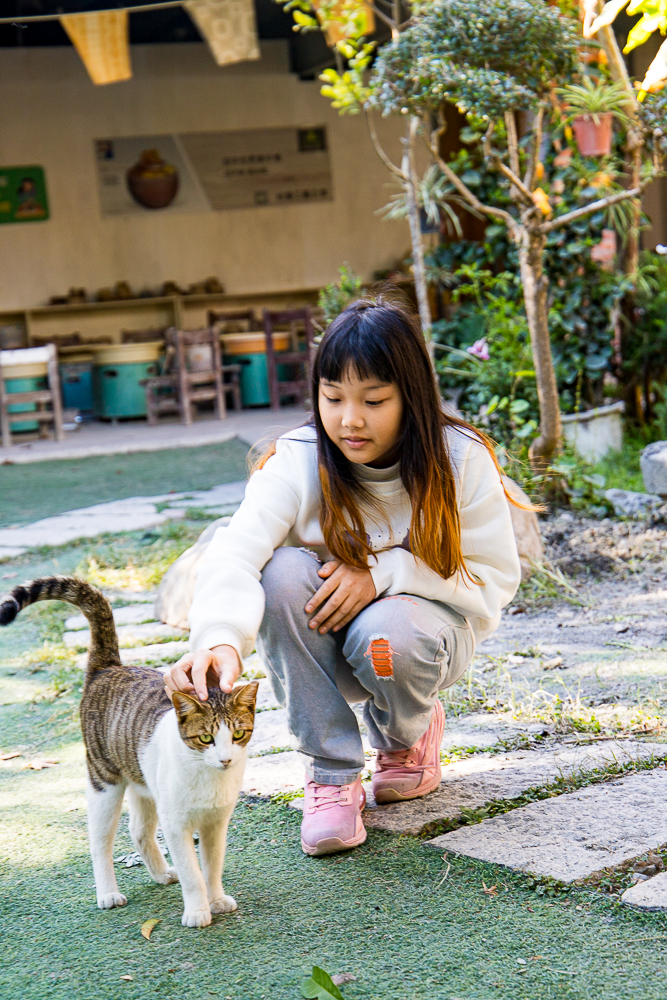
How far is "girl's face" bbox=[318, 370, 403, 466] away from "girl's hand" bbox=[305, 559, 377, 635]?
0.21m

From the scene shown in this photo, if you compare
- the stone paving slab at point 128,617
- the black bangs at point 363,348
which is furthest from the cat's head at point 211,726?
the stone paving slab at point 128,617

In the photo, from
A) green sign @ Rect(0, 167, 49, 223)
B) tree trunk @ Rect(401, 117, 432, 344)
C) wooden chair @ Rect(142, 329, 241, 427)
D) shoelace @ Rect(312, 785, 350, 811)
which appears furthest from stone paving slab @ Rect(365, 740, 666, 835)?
green sign @ Rect(0, 167, 49, 223)

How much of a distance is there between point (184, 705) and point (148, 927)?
15.7 inches

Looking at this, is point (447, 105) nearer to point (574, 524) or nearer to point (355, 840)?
point (574, 524)

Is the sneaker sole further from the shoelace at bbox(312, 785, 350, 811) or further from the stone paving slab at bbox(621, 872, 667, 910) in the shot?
the stone paving slab at bbox(621, 872, 667, 910)

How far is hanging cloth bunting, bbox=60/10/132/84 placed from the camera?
696 cm

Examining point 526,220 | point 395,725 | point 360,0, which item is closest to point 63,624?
point 395,725

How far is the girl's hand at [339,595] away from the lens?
1853mm

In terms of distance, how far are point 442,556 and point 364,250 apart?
32.0 feet

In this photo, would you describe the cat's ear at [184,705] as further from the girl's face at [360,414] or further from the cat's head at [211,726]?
the girl's face at [360,414]

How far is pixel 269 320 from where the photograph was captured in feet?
30.3

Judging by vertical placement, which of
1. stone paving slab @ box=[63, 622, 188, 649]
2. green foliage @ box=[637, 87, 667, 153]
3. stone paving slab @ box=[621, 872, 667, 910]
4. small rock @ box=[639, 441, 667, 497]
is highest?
green foliage @ box=[637, 87, 667, 153]

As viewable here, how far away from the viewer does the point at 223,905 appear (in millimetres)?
1649

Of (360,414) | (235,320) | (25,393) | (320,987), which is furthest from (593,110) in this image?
(235,320)
